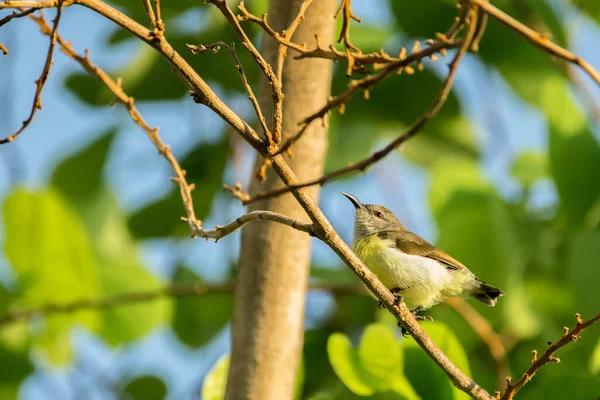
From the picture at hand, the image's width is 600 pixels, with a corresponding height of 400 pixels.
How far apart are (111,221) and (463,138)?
6.24ft

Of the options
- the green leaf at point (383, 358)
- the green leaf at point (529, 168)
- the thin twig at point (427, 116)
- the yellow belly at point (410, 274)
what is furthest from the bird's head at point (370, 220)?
the thin twig at point (427, 116)

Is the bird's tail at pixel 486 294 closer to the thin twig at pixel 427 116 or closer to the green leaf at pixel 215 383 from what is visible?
the green leaf at pixel 215 383

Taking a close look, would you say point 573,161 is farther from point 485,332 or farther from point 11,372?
point 11,372

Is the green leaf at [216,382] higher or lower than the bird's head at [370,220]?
lower

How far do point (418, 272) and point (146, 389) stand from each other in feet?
4.92

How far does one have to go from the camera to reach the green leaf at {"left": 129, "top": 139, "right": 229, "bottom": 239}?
3789mm

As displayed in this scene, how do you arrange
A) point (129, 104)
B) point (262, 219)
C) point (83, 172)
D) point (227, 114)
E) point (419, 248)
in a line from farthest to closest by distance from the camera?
1. point (83, 172)
2. point (419, 248)
3. point (129, 104)
4. point (262, 219)
5. point (227, 114)

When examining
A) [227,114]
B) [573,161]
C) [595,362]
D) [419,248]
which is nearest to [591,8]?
[573,161]

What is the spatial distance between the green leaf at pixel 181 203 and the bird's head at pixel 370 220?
0.74 metres

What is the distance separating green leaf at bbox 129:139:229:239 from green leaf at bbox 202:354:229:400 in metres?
1.37

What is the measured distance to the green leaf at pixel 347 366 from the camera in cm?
217

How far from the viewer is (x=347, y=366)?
2.20 meters

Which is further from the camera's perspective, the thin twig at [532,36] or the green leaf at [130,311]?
the green leaf at [130,311]

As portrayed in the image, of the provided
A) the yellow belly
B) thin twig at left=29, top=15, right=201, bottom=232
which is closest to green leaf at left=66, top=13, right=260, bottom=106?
the yellow belly
